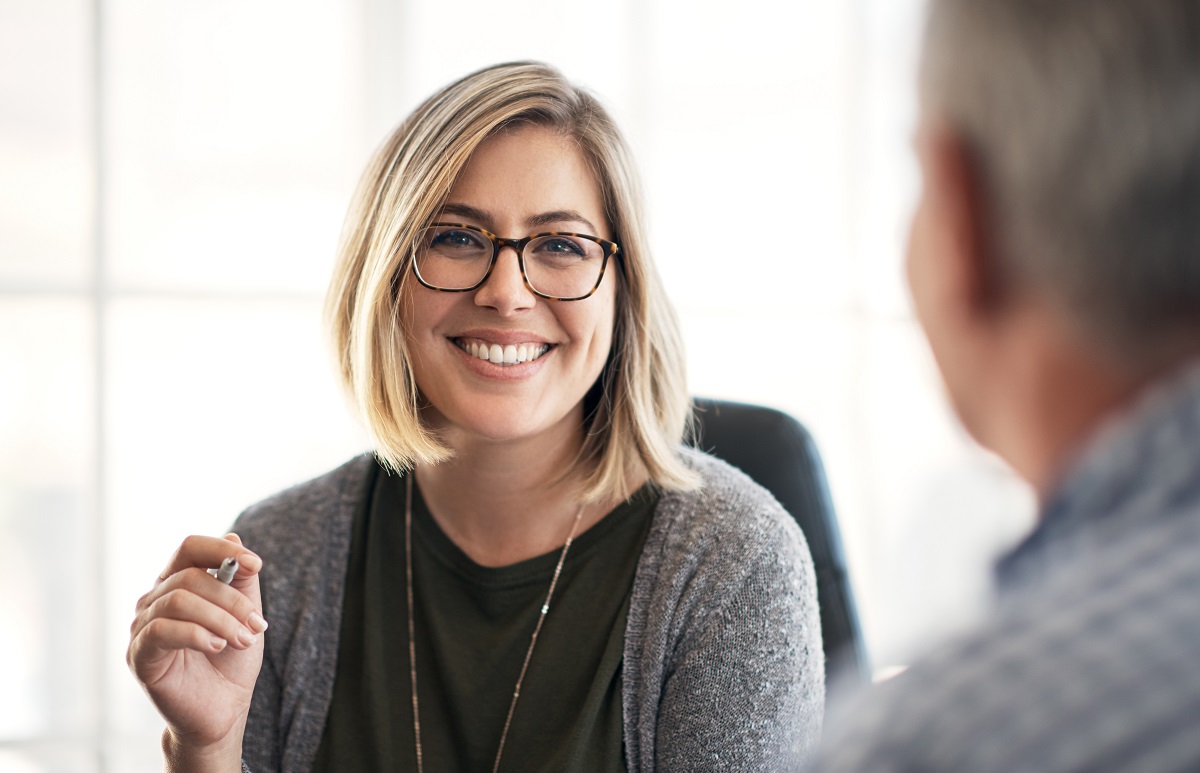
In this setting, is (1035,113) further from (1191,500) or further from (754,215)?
(754,215)

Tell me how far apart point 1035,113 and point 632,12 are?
2.43 meters

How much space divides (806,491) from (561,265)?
0.49 metres

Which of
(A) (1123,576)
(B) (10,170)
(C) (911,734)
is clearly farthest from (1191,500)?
(B) (10,170)

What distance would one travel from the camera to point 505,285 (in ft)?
4.35

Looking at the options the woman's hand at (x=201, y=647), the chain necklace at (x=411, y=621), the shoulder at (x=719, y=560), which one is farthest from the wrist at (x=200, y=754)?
the shoulder at (x=719, y=560)

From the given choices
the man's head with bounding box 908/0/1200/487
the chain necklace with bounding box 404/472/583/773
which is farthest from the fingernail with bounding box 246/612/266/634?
the man's head with bounding box 908/0/1200/487

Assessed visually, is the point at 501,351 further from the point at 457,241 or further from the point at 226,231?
the point at 226,231

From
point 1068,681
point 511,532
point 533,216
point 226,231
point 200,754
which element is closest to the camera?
point 1068,681

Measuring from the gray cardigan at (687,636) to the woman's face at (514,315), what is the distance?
0.22 metres

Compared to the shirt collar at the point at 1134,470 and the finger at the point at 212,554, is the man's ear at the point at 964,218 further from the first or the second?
the finger at the point at 212,554

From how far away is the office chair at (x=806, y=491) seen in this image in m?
1.49

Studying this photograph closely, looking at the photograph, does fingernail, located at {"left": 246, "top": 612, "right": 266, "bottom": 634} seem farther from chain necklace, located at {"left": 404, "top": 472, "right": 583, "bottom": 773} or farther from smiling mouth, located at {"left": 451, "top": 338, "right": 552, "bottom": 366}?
smiling mouth, located at {"left": 451, "top": 338, "right": 552, "bottom": 366}

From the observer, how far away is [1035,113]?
495mm

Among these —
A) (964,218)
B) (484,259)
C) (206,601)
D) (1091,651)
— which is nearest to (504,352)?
(484,259)
